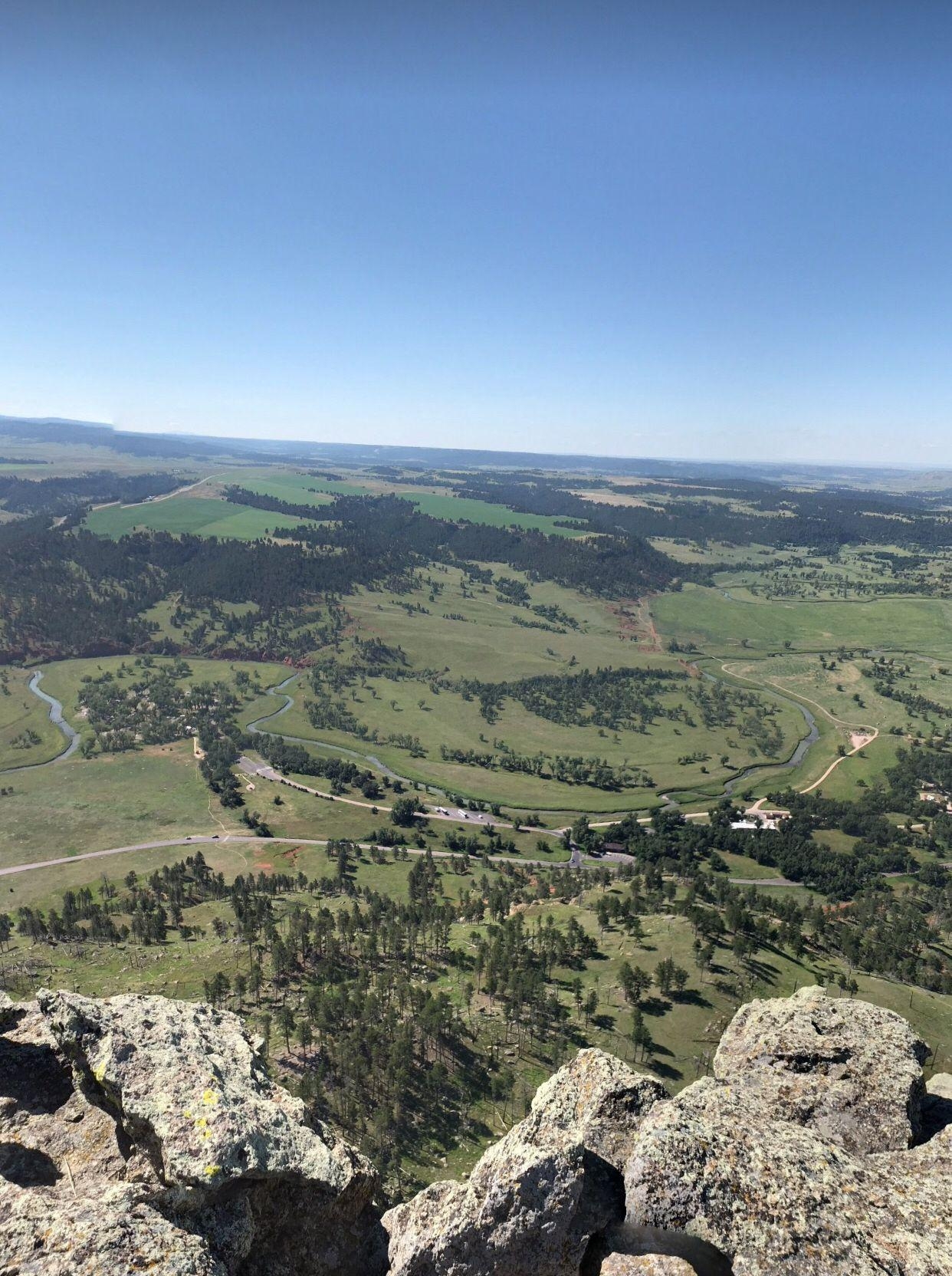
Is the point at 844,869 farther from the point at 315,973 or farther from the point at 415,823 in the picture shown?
the point at 315,973

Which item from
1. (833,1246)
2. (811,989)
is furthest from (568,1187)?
(811,989)

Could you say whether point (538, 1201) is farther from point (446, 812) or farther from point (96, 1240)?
point (446, 812)

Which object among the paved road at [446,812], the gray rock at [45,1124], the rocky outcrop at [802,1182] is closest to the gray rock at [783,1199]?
the rocky outcrop at [802,1182]

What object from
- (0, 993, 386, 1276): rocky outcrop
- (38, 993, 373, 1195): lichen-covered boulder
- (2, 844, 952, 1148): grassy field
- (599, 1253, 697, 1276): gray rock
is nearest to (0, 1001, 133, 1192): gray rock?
(0, 993, 386, 1276): rocky outcrop

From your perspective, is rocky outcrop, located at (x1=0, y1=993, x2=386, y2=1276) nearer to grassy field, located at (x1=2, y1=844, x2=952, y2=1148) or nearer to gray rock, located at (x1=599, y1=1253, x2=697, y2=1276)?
gray rock, located at (x1=599, y1=1253, x2=697, y2=1276)

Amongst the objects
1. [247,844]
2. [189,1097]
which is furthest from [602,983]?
[247,844]
